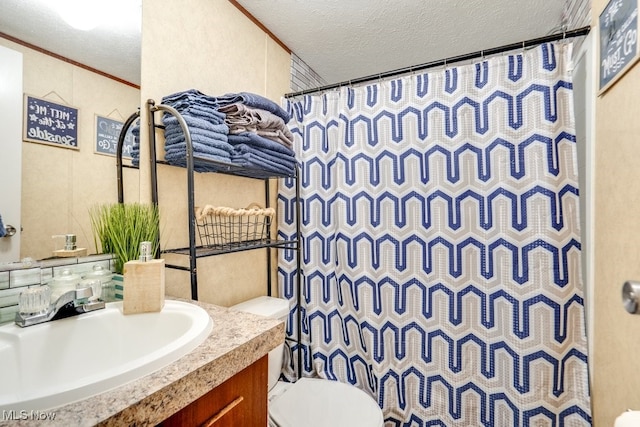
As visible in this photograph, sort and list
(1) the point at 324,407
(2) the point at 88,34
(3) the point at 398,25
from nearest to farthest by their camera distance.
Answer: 1. (2) the point at 88,34
2. (1) the point at 324,407
3. (3) the point at 398,25

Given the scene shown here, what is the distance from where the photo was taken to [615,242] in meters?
1.02

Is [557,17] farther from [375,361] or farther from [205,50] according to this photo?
[375,361]

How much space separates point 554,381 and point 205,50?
81.6 inches

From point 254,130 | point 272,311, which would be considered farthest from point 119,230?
point 272,311

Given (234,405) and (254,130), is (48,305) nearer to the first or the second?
(234,405)

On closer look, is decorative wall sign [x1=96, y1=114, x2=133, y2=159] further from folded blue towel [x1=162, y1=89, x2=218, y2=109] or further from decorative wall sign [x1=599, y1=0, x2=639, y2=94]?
decorative wall sign [x1=599, y1=0, x2=639, y2=94]

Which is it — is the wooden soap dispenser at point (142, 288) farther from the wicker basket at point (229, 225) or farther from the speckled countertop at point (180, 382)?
the wicker basket at point (229, 225)

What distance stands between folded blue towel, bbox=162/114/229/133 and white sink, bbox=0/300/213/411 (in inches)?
24.9

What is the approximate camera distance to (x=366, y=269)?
1.62 metres

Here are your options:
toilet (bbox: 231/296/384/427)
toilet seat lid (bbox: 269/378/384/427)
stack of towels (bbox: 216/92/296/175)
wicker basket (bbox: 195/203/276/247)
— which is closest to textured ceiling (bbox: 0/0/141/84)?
stack of towels (bbox: 216/92/296/175)

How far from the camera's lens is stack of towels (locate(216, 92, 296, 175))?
50.8 inches

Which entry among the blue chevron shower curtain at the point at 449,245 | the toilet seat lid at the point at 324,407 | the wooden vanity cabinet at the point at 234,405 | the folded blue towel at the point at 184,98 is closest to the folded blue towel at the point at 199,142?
the folded blue towel at the point at 184,98

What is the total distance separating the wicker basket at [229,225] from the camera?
1325mm

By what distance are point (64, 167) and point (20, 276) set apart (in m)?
0.32
